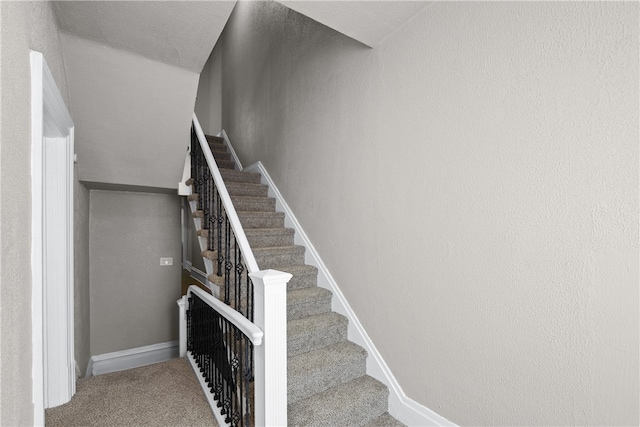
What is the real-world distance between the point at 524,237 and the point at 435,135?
75 centimetres

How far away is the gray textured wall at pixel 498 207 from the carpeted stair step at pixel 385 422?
205 mm

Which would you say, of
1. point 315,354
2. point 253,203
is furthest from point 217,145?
point 315,354

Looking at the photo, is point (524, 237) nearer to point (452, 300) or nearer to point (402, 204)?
point (452, 300)

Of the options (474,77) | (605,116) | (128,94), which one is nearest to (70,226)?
(128,94)

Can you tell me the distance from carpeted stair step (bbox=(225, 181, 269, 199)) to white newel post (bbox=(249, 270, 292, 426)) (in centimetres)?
222

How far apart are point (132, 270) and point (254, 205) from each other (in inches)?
70.6

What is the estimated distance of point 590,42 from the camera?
127cm

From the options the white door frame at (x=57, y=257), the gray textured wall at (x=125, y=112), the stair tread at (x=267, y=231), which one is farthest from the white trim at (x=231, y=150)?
the white door frame at (x=57, y=257)

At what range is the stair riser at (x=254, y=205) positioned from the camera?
3.45 metres

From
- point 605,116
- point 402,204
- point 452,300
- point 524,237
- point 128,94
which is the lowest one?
point 452,300

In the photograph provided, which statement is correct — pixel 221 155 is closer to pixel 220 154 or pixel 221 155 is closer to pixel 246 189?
pixel 220 154

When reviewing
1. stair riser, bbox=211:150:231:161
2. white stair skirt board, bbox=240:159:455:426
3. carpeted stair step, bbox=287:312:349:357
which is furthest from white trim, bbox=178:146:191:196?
carpeted stair step, bbox=287:312:349:357

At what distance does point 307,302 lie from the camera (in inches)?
103

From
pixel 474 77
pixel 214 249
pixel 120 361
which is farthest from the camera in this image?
pixel 120 361
